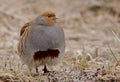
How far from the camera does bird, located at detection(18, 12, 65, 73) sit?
4859 millimetres

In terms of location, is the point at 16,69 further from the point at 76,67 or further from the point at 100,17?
the point at 100,17

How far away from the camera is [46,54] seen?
486cm

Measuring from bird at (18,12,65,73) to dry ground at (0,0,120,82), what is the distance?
15cm

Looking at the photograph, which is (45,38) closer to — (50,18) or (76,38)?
(50,18)

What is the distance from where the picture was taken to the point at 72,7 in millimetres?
9492

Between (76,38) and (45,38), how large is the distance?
2.93 metres

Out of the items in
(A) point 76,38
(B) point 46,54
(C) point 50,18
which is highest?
(C) point 50,18

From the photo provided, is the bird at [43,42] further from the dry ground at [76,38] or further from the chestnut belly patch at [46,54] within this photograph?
the dry ground at [76,38]

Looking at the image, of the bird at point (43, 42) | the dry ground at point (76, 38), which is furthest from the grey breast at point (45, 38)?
the dry ground at point (76, 38)

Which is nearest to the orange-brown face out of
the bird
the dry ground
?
the bird

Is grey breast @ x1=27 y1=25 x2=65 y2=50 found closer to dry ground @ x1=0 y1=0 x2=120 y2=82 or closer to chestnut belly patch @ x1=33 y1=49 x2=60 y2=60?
chestnut belly patch @ x1=33 y1=49 x2=60 y2=60

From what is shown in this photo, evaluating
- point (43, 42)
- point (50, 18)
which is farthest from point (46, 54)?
point (50, 18)

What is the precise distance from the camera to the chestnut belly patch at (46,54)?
4.85 metres

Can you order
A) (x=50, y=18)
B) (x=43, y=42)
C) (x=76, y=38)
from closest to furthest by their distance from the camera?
(x=43, y=42) < (x=50, y=18) < (x=76, y=38)
